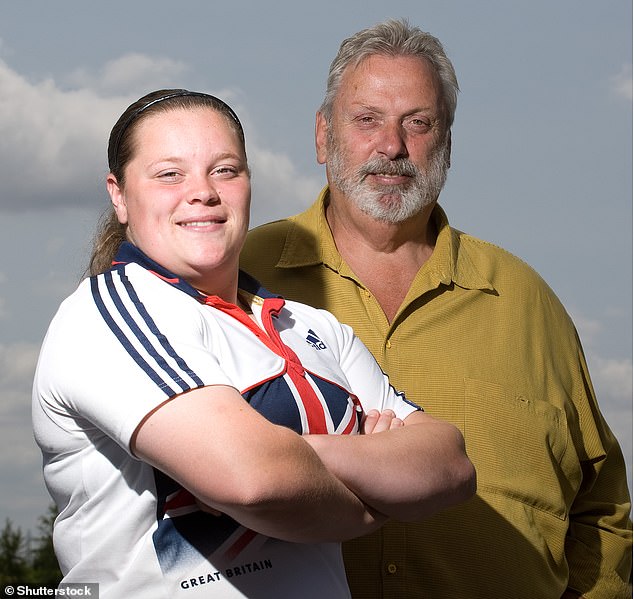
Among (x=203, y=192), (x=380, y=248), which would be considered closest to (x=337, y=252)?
(x=380, y=248)

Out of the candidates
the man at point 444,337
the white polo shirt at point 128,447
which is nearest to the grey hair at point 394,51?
the man at point 444,337

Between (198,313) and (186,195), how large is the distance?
0.29 meters

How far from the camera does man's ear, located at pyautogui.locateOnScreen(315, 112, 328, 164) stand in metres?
4.09

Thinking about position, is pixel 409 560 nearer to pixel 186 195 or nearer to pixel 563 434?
pixel 563 434

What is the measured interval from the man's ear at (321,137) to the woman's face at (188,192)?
157 centimetres

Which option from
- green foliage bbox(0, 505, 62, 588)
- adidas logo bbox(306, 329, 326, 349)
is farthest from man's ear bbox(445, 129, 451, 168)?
green foliage bbox(0, 505, 62, 588)

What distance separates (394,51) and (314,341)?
168 centimetres

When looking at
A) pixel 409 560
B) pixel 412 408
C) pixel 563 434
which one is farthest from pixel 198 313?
pixel 563 434

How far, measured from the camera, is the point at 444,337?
12.2 feet

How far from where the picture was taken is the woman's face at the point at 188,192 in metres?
2.46

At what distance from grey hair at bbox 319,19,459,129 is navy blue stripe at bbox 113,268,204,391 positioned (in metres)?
1.91

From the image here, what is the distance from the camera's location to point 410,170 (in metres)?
3.88

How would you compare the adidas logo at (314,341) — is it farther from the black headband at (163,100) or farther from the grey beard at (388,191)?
the grey beard at (388,191)

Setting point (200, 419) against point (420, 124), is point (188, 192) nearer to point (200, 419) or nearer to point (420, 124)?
point (200, 419)
